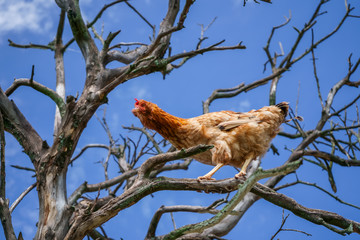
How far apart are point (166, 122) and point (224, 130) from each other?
0.68 meters

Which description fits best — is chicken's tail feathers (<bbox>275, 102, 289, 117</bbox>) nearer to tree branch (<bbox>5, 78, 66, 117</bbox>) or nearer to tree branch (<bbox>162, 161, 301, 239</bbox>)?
tree branch (<bbox>162, 161, 301, 239</bbox>)

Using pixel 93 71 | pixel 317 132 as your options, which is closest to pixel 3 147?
pixel 93 71

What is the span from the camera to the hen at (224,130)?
4309 mm

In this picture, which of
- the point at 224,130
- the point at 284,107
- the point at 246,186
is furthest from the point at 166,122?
the point at 246,186

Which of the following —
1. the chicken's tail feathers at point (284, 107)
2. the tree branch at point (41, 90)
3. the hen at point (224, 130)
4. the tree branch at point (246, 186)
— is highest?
the tree branch at point (41, 90)

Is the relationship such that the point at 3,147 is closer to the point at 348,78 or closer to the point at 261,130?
the point at 261,130

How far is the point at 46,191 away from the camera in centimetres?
449

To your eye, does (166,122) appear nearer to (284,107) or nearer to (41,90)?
(284,107)

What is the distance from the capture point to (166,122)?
453cm

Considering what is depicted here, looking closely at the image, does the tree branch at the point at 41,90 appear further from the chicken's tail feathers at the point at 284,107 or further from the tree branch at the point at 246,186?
the chicken's tail feathers at the point at 284,107

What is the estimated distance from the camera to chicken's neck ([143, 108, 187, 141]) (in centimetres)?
452

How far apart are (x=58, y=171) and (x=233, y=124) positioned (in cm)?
211

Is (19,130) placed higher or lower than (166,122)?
higher

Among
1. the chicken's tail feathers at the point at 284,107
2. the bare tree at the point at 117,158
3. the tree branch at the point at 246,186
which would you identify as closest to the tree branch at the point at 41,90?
the bare tree at the point at 117,158
